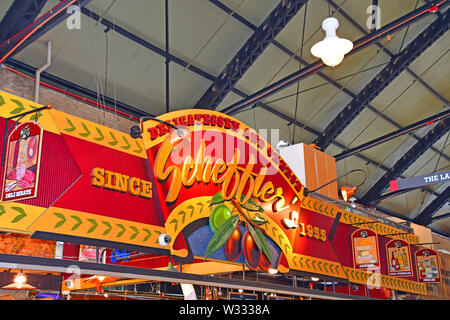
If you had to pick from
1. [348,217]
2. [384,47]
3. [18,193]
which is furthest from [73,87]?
[384,47]

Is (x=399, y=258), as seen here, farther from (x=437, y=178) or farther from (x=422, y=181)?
(x=437, y=178)

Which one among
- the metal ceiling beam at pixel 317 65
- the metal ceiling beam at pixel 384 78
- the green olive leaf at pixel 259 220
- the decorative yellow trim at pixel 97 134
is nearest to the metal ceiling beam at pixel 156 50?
the metal ceiling beam at pixel 317 65

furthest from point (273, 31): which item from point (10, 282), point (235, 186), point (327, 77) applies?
point (10, 282)

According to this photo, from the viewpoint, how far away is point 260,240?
8578 mm

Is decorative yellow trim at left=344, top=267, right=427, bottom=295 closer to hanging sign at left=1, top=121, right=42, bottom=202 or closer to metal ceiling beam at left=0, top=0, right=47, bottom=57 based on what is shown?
hanging sign at left=1, top=121, right=42, bottom=202

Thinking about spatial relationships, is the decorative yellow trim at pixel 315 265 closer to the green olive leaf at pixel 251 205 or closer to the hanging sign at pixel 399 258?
the green olive leaf at pixel 251 205

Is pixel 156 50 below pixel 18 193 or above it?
above

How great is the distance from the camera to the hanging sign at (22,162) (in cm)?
516

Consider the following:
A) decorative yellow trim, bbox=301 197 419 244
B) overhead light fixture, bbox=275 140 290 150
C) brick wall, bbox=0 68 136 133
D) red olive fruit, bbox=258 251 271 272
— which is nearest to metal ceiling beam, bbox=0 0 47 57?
brick wall, bbox=0 68 136 133

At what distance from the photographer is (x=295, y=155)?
42.6 ft

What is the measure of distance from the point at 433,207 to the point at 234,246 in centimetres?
1675

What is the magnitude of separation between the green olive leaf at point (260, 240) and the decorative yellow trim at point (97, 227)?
74.3 inches

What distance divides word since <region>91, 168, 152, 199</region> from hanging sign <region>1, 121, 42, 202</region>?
1.16 meters

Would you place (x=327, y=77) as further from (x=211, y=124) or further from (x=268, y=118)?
(x=211, y=124)
